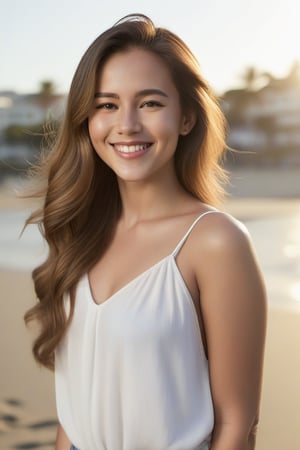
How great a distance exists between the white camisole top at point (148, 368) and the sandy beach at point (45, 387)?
43.7 inches

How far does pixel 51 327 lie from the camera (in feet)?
6.38

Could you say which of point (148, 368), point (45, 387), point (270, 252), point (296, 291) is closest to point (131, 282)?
point (148, 368)

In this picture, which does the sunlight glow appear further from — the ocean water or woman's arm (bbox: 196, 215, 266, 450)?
woman's arm (bbox: 196, 215, 266, 450)

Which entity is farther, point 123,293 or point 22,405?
point 22,405

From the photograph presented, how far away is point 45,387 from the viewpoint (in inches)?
213

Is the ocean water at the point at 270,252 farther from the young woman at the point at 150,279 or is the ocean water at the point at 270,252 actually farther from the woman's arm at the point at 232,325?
the woman's arm at the point at 232,325

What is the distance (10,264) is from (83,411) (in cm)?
912

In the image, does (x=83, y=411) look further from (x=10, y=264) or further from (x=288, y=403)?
(x=10, y=264)

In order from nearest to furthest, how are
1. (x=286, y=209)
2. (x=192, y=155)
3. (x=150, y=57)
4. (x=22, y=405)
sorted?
(x=150, y=57) → (x=192, y=155) → (x=22, y=405) → (x=286, y=209)

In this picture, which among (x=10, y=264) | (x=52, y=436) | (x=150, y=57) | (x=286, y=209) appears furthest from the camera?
(x=286, y=209)

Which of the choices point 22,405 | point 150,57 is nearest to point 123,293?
point 150,57

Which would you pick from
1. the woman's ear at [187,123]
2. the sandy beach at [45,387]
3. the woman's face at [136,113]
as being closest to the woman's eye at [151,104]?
the woman's face at [136,113]

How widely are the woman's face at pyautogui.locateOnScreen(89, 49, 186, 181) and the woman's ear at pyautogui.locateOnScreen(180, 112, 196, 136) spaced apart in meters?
0.02

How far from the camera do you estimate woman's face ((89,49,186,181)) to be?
1832 millimetres
